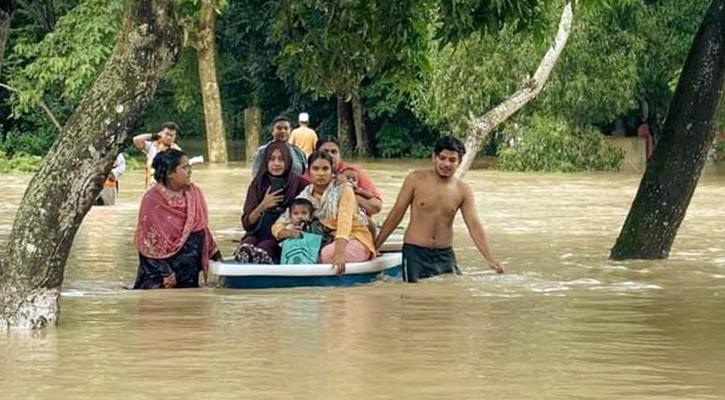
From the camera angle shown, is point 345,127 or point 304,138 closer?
point 304,138

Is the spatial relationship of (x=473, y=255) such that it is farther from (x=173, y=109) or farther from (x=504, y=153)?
(x=173, y=109)

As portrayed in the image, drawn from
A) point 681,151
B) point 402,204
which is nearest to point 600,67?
point 681,151

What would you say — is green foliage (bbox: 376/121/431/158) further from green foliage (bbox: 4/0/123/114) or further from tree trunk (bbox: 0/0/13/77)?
tree trunk (bbox: 0/0/13/77)

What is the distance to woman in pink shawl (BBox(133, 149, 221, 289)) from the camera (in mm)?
13484

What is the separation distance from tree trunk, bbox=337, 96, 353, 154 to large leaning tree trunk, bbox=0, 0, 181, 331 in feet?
118

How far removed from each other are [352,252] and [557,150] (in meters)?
23.5

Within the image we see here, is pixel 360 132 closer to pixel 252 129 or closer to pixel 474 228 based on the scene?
pixel 252 129

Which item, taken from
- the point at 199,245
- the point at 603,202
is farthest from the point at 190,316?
the point at 603,202

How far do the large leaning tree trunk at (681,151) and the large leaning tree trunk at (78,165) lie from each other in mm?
6733

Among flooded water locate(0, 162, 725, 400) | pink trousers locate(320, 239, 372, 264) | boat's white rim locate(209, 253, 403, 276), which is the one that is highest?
pink trousers locate(320, 239, 372, 264)

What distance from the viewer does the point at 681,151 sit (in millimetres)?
16141

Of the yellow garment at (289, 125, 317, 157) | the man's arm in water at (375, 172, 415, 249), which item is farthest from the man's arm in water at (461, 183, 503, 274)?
the yellow garment at (289, 125, 317, 157)

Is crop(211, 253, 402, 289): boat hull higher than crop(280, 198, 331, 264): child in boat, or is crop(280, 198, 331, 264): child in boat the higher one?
crop(280, 198, 331, 264): child in boat

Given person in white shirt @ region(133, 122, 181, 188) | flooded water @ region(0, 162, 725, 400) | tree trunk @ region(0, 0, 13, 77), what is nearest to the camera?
flooded water @ region(0, 162, 725, 400)
